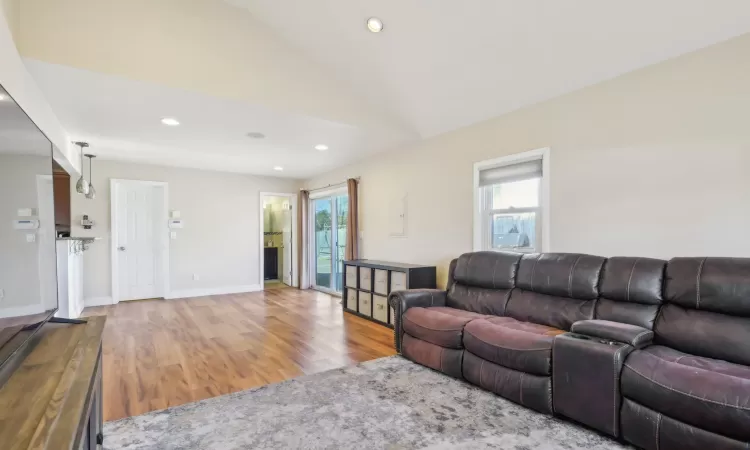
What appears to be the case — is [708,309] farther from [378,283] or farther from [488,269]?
[378,283]

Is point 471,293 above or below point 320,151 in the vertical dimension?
below

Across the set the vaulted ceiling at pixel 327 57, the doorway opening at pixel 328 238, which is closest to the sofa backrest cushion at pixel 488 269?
the vaulted ceiling at pixel 327 57

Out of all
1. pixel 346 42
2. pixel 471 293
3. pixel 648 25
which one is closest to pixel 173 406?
pixel 471 293

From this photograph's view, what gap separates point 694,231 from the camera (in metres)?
2.45

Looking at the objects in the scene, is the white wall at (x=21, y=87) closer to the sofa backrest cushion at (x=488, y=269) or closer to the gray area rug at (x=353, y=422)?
the gray area rug at (x=353, y=422)

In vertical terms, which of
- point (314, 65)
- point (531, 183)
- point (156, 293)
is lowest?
point (156, 293)

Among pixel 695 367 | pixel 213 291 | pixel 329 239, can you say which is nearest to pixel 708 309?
pixel 695 367

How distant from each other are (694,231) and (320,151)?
4149 mm

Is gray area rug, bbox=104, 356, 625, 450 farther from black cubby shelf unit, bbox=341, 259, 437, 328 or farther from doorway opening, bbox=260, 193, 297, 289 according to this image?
doorway opening, bbox=260, 193, 297, 289

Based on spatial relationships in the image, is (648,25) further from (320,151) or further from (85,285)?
(85,285)

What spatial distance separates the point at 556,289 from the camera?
2855 millimetres

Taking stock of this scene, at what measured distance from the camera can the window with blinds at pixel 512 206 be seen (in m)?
3.46

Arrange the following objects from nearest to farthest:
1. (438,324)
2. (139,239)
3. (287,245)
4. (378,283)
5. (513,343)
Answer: (513,343) → (438,324) → (378,283) → (139,239) → (287,245)

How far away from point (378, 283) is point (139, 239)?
4439 mm
